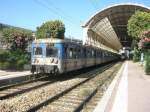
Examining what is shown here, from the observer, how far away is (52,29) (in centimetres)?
5566

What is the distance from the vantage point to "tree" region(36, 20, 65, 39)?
5481 centimetres

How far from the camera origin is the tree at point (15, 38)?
32.5m

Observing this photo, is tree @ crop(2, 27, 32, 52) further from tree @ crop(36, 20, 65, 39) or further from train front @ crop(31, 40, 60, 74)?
tree @ crop(36, 20, 65, 39)

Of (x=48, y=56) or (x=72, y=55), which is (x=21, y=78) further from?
(x=72, y=55)

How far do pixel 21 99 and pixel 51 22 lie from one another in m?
42.5

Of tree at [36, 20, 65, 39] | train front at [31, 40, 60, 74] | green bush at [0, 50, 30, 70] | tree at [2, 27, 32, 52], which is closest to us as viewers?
train front at [31, 40, 60, 74]

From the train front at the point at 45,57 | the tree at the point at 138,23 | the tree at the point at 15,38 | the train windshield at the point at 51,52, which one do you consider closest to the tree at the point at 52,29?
the tree at the point at 138,23

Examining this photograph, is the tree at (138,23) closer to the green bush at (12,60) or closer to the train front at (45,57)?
the green bush at (12,60)

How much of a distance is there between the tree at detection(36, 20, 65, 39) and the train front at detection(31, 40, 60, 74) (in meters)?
30.6

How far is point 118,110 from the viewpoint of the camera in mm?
11367

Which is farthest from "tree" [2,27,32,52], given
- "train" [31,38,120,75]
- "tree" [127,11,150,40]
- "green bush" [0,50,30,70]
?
"tree" [127,11,150,40]

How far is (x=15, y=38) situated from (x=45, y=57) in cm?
1018

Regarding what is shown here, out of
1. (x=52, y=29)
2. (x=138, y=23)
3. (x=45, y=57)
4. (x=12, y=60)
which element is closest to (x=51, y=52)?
(x=45, y=57)

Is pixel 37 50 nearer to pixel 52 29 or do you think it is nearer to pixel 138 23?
pixel 138 23
